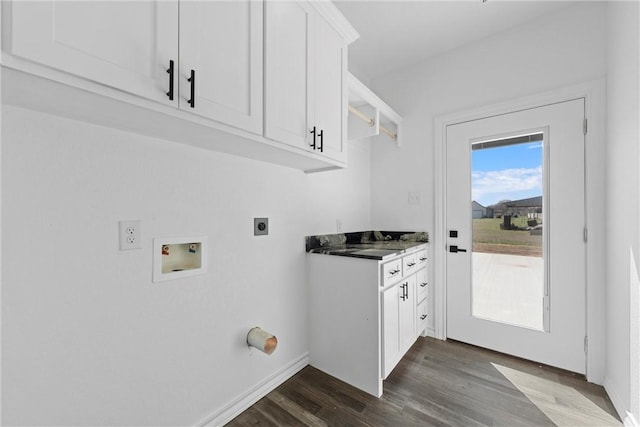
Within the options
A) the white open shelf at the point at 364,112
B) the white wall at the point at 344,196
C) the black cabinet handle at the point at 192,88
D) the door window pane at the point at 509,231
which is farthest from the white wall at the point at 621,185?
the black cabinet handle at the point at 192,88

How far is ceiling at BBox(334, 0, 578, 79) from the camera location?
195 cm

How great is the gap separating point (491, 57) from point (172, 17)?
2518 millimetres

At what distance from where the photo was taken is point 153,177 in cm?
121

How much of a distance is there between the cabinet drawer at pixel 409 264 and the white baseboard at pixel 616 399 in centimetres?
133

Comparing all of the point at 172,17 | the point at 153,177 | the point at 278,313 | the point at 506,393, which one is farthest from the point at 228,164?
the point at 506,393

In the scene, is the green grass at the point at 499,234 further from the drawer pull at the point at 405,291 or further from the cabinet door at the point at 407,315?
the drawer pull at the point at 405,291

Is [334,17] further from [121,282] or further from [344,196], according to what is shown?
[121,282]

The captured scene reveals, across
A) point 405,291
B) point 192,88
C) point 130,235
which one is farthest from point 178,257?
point 405,291

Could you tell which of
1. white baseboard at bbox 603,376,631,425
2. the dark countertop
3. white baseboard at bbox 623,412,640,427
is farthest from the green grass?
white baseboard at bbox 623,412,640,427

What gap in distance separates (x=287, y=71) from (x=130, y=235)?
3.50ft

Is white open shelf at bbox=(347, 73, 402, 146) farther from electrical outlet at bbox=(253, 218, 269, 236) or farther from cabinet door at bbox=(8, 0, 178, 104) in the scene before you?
cabinet door at bbox=(8, 0, 178, 104)

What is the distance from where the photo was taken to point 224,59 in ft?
3.53

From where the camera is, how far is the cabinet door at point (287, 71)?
126 cm

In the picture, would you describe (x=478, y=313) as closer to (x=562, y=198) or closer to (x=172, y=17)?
(x=562, y=198)
